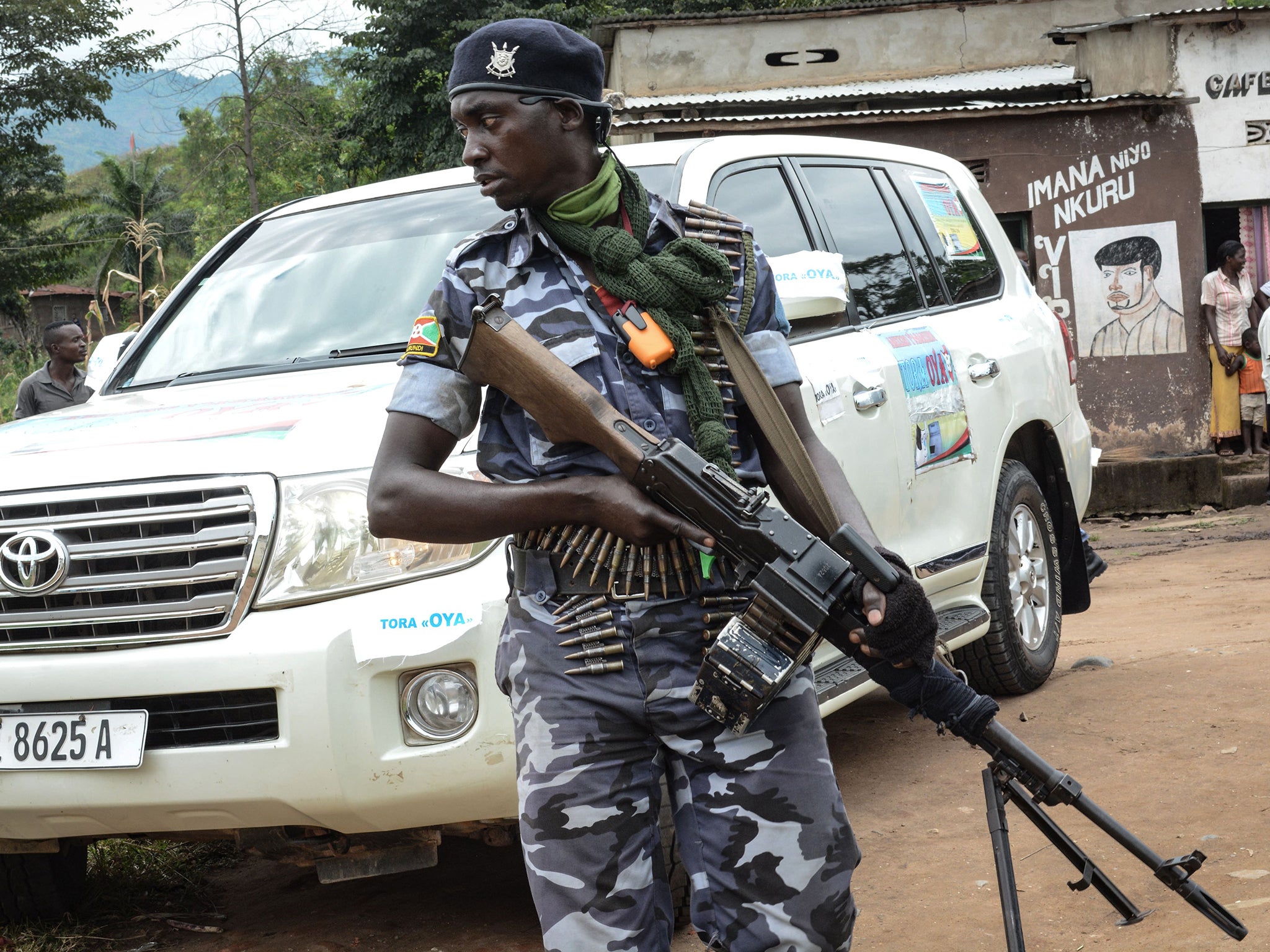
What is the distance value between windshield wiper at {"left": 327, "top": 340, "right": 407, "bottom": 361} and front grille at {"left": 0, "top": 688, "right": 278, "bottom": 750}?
1.15 metres

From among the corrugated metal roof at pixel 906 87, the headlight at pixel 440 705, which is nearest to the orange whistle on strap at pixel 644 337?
the headlight at pixel 440 705

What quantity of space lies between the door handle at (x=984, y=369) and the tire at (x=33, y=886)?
3188 millimetres

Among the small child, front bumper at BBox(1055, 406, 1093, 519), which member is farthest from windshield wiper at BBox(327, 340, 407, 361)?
the small child

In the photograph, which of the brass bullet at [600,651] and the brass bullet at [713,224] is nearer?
the brass bullet at [600,651]

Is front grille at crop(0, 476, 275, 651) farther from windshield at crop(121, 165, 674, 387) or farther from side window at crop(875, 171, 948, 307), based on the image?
side window at crop(875, 171, 948, 307)

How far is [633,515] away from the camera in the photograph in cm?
192

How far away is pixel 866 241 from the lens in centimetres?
477

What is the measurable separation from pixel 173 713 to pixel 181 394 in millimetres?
1131

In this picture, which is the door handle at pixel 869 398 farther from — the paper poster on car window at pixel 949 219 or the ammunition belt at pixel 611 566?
the ammunition belt at pixel 611 566

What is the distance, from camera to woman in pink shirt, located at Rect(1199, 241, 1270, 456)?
12.0 m

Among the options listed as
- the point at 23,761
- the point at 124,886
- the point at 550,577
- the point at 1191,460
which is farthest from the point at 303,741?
the point at 1191,460

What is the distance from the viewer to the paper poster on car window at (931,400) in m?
4.45

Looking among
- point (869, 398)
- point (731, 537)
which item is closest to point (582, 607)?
point (731, 537)

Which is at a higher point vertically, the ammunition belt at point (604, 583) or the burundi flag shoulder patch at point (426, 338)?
the burundi flag shoulder patch at point (426, 338)
